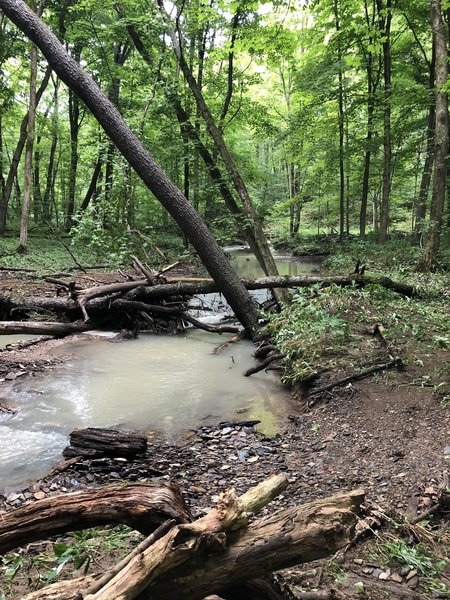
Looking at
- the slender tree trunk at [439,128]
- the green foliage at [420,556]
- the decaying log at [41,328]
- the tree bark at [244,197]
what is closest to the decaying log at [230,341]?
the tree bark at [244,197]

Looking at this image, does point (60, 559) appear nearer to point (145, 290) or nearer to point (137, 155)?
point (137, 155)

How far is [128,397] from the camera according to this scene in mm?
6250

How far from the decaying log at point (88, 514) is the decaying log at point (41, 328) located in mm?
5815

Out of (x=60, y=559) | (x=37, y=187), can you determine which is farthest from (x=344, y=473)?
(x=37, y=187)

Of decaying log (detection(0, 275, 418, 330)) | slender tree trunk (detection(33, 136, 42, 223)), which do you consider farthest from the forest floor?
slender tree trunk (detection(33, 136, 42, 223))

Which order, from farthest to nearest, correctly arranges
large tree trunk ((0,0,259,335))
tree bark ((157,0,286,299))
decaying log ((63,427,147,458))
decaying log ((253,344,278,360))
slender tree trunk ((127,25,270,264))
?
slender tree trunk ((127,25,270,264)), tree bark ((157,0,286,299)), decaying log ((253,344,278,360)), large tree trunk ((0,0,259,335)), decaying log ((63,427,147,458))

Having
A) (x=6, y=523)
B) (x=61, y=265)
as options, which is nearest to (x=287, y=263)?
(x=61, y=265)

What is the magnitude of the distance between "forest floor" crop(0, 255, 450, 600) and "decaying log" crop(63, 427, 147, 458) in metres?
0.13

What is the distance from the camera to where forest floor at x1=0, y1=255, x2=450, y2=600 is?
2480 millimetres

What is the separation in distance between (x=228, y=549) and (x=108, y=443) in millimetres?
3031

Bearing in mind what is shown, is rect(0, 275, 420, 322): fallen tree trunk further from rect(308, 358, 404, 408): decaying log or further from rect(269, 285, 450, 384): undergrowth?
rect(308, 358, 404, 408): decaying log

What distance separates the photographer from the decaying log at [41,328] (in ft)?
23.6

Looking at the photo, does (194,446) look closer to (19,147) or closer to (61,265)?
(61,265)

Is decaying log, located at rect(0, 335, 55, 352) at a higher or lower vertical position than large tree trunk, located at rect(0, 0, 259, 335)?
lower
